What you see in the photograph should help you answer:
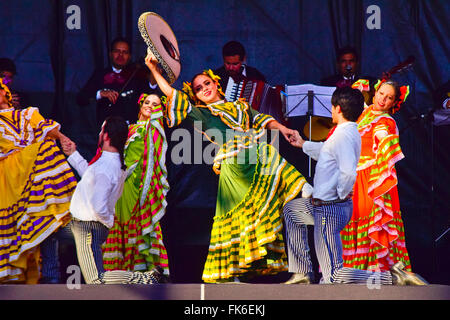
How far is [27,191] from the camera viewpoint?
5766mm

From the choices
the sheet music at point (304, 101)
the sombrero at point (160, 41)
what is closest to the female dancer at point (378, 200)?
the sheet music at point (304, 101)

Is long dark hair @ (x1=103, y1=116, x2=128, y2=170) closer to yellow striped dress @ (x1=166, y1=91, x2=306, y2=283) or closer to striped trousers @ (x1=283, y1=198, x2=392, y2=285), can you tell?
yellow striped dress @ (x1=166, y1=91, x2=306, y2=283)

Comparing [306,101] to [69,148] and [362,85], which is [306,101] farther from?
[69,148]

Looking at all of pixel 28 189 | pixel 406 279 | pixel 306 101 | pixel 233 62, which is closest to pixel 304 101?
pixel 306 101

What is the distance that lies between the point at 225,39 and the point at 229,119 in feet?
6.40

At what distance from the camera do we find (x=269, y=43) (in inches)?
298

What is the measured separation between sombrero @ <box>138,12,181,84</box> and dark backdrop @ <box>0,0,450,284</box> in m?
1.54

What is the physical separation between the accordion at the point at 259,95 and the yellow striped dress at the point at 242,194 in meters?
0.89

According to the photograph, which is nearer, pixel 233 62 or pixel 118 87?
pixel 118 87

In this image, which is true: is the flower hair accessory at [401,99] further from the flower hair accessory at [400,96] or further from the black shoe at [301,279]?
the black shoe at [301,279]

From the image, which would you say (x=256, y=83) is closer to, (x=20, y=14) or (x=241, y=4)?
(x=241, y=4)

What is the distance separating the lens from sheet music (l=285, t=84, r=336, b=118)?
21.9 ft

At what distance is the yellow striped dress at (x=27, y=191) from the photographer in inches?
223

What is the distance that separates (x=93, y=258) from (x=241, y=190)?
4.11 feet
